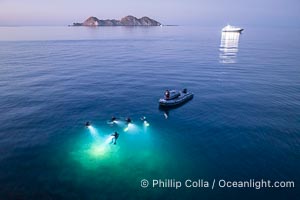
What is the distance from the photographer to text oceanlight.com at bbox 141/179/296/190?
96.5 ft

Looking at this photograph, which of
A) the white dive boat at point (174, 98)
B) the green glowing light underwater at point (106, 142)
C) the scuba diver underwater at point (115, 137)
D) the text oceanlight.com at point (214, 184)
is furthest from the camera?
the white dive boat at point (174, 98)

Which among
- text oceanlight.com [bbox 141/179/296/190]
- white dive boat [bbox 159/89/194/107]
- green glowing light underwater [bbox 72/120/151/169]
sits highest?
white dive boat [bbox 159/89/194/107]

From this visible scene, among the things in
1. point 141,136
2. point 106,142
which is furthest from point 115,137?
point 141,136

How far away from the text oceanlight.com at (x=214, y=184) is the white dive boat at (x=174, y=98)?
27.0m

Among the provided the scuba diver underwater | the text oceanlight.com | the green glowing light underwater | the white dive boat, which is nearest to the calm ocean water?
the green glowing light underwater

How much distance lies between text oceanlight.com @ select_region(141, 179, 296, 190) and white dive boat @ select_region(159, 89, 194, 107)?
88.6ft

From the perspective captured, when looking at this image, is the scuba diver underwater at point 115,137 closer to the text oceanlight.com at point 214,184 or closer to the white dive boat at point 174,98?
the text oceanlight.com at point 214,184

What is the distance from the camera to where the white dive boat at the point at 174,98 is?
5522cm

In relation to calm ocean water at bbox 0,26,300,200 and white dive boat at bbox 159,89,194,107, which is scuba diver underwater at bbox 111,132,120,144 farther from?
white dive boat at bbox 159,89,194,107

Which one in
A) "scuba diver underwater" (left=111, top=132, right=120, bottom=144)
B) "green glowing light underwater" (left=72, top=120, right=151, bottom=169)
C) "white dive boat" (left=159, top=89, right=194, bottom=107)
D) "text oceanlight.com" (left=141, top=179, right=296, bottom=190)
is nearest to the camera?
"text oceanlight.com" (left=141, top=179, right=296, bottom=190)

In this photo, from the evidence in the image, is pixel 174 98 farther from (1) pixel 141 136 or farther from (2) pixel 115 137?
(2) pixel 115 137

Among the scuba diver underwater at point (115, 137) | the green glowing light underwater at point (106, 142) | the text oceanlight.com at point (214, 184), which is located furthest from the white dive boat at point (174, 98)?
the text oceanlight.com at point (214, 184)

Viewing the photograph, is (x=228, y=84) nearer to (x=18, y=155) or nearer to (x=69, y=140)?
(x=69, y=140)

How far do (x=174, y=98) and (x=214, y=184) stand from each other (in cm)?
3111
